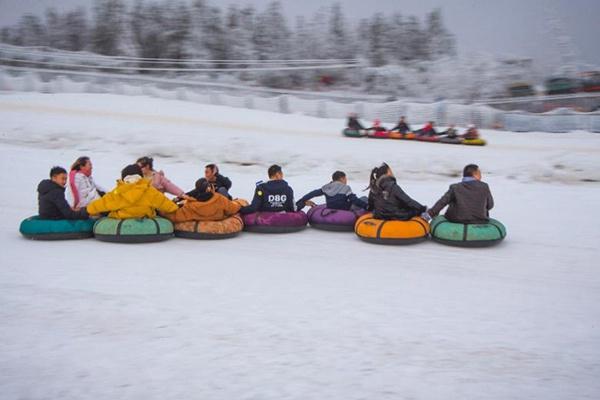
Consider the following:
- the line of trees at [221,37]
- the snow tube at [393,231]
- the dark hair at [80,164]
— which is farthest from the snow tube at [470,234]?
the line of trees at [221,37]

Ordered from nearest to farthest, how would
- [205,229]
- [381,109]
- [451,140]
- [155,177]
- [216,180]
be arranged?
[205,229]
[155,177]
[216,180]
[451,140]
[381,109]

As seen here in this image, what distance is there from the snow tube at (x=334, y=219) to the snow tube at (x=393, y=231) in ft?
1.79

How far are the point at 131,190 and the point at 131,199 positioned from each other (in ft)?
0.36

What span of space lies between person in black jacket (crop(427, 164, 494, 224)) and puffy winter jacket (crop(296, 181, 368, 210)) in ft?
4.09

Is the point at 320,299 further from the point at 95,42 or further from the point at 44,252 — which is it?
the point at 95,42

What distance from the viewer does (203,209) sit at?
6.89m

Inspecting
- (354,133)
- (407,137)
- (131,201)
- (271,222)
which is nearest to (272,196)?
(271,222)

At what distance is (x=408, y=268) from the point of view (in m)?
5.79

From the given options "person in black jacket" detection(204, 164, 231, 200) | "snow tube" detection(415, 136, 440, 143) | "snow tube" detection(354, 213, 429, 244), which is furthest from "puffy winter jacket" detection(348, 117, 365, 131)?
"snow tube" detection(354, 213, 429, 244)

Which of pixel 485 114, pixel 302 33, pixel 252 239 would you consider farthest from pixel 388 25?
pixel 252 239

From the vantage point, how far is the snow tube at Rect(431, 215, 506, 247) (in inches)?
258

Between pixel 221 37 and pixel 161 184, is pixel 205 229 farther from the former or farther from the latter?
pixel 221 37

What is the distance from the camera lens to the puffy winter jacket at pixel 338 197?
746 centimetres

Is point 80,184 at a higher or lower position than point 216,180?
lower
